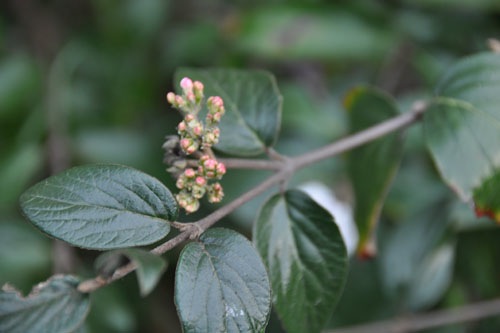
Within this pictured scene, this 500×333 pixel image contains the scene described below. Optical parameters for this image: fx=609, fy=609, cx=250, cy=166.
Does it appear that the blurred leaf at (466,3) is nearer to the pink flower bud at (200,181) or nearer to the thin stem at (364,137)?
the thin stem at (364,137)

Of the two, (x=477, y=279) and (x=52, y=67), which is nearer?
(x=477, y=279)

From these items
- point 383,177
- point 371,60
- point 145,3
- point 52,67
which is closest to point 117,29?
point 145,3

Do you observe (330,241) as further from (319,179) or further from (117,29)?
(117,29)

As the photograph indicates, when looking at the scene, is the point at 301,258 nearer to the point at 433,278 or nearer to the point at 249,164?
the point at 249,164

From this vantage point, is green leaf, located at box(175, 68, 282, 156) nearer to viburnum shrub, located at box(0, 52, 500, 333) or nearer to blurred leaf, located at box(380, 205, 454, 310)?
viburnum shrub, located at box(0, 52, 500, 333)

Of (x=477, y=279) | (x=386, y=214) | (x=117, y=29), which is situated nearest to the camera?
(x=477, y=279)

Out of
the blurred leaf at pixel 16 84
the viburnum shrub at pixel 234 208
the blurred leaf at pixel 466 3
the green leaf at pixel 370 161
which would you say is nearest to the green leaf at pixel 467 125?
the viburnum shrub at pixel 234 208
